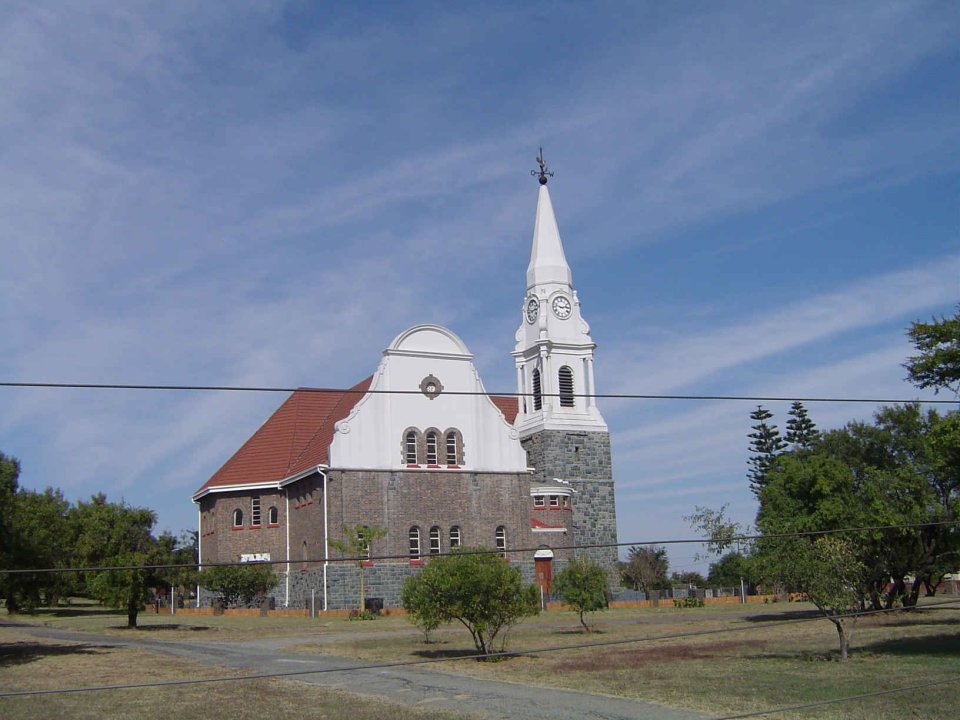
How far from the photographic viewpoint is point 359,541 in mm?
46750

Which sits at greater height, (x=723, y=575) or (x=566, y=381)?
(x=566, y=381)

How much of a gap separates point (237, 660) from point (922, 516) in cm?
2167

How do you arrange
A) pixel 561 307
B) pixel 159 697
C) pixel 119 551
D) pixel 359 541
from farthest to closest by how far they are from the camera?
pixel 561 307, pixel 359 541, pixel 119 551, pixel 159 697

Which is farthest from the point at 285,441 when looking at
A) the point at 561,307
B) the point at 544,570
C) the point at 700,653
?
the point at 700,653

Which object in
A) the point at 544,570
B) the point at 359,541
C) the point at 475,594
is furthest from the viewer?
the point at 544,570

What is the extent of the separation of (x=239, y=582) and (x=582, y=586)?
20.7m

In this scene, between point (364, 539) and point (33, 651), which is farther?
point (364, 539)

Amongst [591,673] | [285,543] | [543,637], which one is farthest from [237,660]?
[285,543]

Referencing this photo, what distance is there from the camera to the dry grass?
1698cm

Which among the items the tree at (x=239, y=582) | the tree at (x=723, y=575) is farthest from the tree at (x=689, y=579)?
the tree at (x=239, y=582)

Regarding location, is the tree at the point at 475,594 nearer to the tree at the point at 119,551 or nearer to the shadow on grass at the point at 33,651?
the shadow on grass at the point at 33,651

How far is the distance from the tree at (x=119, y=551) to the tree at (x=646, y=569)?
31.5 m

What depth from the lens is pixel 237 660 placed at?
24672 millimetres

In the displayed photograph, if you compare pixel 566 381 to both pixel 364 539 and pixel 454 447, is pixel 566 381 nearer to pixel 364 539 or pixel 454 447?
pixel 454 447
